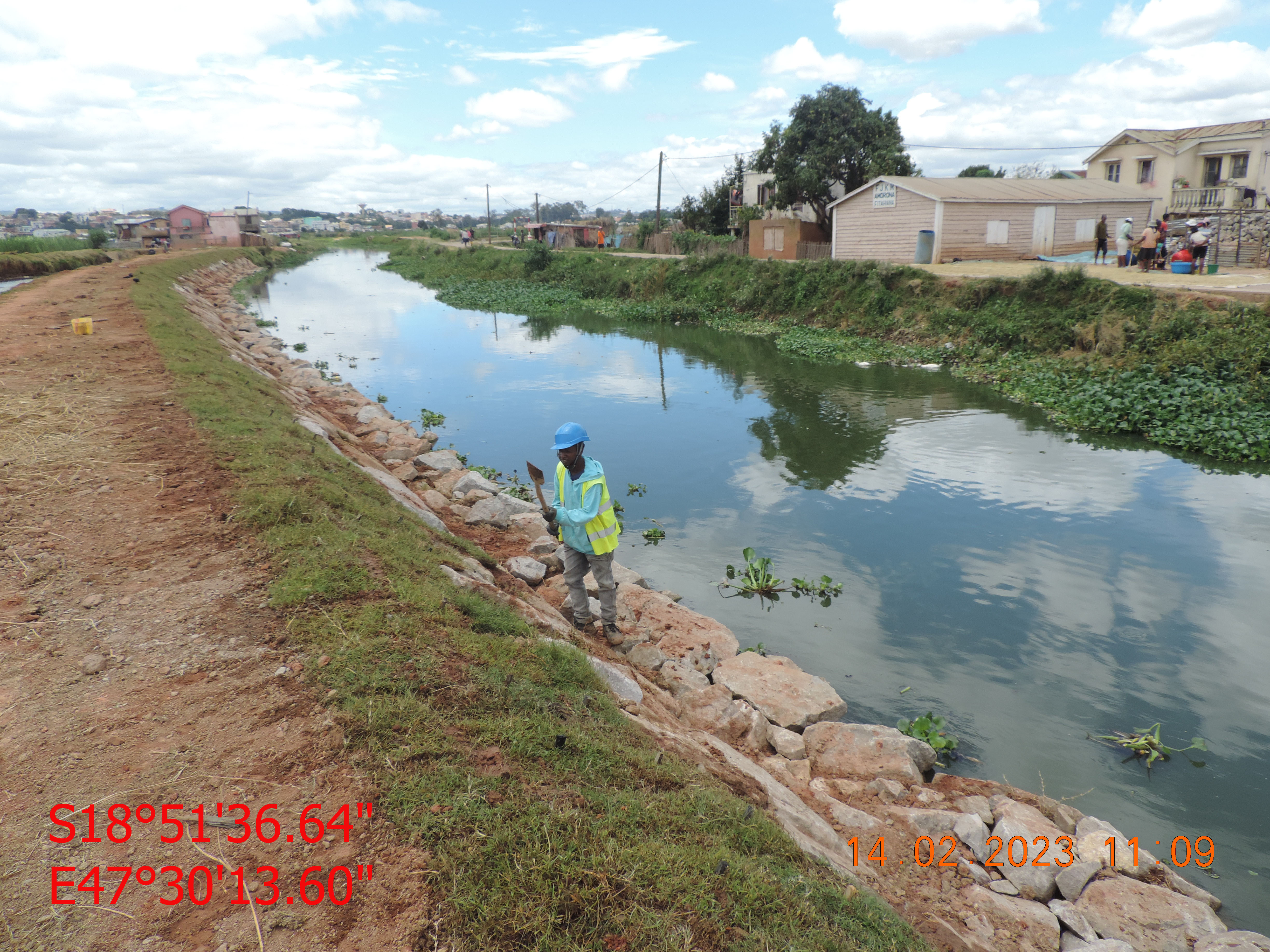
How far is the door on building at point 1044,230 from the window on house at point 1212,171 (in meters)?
13.5

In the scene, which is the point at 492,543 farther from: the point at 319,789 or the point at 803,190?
the point at 803,190

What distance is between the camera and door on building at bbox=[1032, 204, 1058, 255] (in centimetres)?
2830

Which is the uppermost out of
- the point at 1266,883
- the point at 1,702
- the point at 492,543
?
Result: the point at 1,702

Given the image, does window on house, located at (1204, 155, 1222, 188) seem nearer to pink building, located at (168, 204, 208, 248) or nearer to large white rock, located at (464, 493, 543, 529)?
large white rock, located at (464, 493, 543, 529)

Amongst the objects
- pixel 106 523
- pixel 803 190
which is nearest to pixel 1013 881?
pixel 106 523

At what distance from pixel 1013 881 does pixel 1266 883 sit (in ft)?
6.18

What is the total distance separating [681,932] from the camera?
283cm

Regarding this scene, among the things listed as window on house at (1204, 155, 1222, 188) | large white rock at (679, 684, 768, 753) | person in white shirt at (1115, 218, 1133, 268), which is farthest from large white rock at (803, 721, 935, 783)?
window on house at (1204, 155, 1222, 188)

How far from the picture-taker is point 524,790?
134 inches

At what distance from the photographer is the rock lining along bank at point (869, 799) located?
4086 millimetres

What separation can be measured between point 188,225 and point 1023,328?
2810 inches

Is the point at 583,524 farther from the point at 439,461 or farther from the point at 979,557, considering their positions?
the point at 439,461
